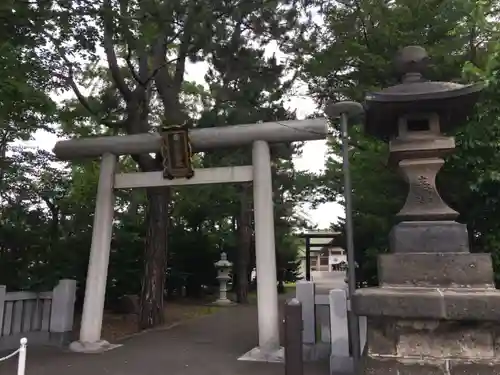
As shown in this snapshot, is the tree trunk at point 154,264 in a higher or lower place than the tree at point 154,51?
lower

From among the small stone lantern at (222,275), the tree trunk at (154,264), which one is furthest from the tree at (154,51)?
the small stone lantern at (222,275)

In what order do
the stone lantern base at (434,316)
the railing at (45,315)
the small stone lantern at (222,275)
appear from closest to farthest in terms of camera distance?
1. the stone lantern base at (434,316)
2. the railing at (45,315)
3. the small stone lantern at (222,275)

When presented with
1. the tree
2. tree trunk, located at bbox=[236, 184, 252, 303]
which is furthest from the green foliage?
tree trunk, located at bbox=[236, 184, 252, 303]

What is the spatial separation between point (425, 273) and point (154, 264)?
7616mm

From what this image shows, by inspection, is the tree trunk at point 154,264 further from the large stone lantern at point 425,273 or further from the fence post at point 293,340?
the large stone lantern at point 425,273

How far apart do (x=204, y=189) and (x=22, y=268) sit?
21.0 feet

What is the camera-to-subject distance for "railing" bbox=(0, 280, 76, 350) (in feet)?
27.3

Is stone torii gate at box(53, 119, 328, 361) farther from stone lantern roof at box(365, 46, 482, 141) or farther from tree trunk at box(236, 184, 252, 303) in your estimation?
tree trunk at box(236, 184, 252, 303)

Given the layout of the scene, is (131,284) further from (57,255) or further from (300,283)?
(300,283)

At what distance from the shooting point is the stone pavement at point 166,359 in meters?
6.42

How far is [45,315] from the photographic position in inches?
342

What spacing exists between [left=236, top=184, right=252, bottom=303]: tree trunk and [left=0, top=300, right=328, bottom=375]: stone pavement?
29.0ft

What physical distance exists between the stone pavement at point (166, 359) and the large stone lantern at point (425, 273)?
198 centimetres

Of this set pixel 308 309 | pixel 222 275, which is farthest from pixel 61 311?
pixel 222 275
